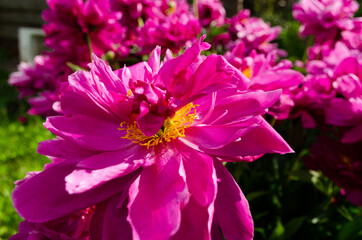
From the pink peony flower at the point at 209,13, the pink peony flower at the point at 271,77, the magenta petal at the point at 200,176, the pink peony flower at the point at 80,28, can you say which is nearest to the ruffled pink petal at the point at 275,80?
the pink peony flower at the point at 271,77

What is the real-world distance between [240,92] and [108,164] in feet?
0.71

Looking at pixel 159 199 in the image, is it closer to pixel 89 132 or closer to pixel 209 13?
pixel 89 132

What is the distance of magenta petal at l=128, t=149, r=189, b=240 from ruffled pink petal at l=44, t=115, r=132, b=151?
0.07 metres

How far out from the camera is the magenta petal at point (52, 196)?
442 millimetres

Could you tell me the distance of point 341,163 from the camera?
2.80 feet

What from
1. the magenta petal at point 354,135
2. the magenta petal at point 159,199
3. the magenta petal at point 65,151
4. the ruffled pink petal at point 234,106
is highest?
the ruffled pink petal at point 234,106

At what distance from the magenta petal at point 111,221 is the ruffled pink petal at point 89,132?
82 mm

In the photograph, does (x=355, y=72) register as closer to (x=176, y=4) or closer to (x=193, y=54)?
(x=193, y=54)

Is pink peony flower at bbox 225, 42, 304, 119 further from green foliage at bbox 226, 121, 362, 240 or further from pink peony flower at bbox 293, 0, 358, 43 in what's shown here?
pink peony flower at bbox 293, 0, 358, 43

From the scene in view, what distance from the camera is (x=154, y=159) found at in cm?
50

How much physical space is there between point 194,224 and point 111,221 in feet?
0.35

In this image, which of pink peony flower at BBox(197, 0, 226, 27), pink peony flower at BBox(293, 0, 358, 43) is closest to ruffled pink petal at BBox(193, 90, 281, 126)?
pink peony flower at BBox(293, 0, 358, 43)

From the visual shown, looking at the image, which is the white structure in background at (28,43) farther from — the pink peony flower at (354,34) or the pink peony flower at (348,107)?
the pink peony flower at (348,107)

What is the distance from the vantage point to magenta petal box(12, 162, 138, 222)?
0.44m
